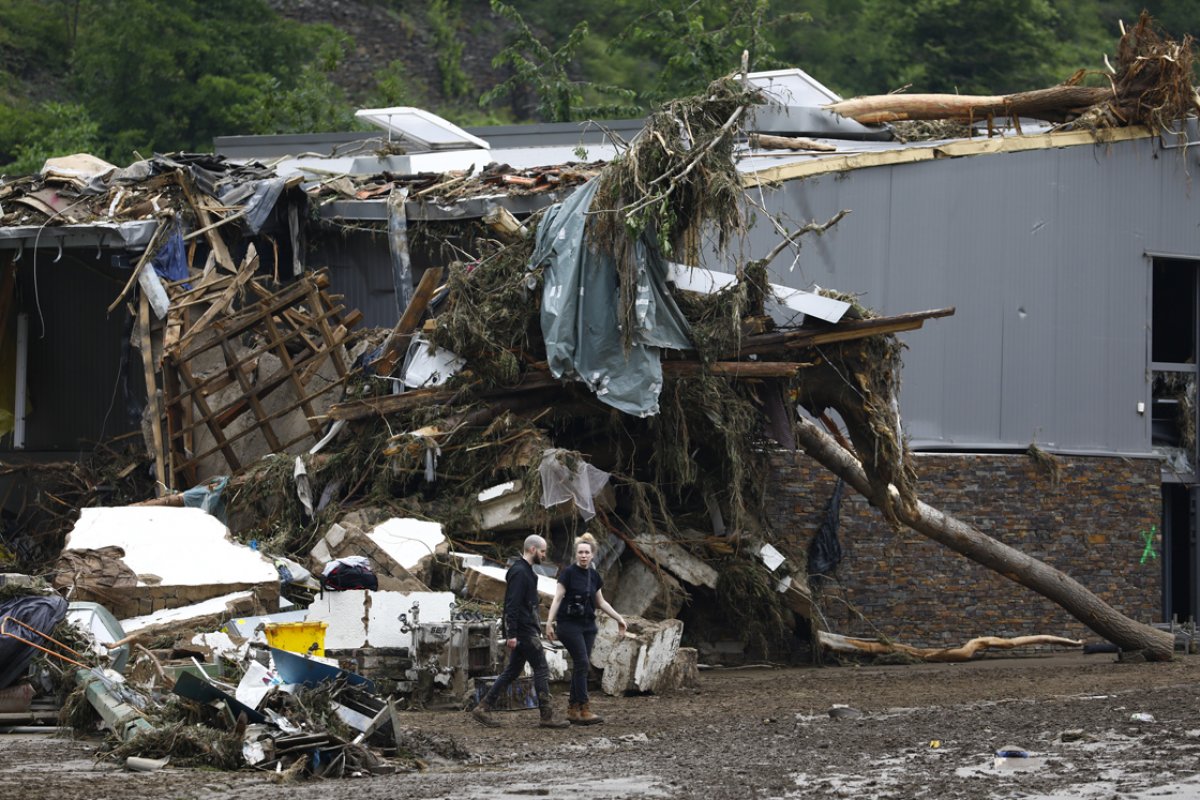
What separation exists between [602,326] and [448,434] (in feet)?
5.93

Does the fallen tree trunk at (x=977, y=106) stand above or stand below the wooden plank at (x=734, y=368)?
above

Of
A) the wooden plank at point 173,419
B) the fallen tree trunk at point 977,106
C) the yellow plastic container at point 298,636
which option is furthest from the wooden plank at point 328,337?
the fallen tree trunk at point 977,106

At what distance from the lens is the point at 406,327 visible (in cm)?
1722

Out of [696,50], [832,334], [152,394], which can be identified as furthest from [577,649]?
[696,50]

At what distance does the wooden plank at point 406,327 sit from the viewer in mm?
17047

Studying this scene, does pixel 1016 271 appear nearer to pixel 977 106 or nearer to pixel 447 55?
pixel 977 106

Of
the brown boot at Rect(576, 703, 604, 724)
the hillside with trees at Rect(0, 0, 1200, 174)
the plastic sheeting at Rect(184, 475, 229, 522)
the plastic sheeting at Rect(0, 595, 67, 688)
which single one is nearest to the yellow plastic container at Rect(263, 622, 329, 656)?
the plastic sheeting at Rect(0, 595, 67, 688)

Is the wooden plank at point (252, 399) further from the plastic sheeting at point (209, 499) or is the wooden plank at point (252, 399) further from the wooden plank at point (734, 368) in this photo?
the wooden plank at point (734, 368)

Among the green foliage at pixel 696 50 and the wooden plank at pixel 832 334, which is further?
the green foliage at pixel 696 50

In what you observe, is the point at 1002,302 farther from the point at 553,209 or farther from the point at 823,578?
the point at 553,209

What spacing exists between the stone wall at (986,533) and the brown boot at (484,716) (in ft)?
22.1

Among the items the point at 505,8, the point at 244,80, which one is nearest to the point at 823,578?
the point at 505,8

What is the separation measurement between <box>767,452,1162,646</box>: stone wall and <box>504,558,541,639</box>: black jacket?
673 cm

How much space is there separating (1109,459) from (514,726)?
37.1ft
